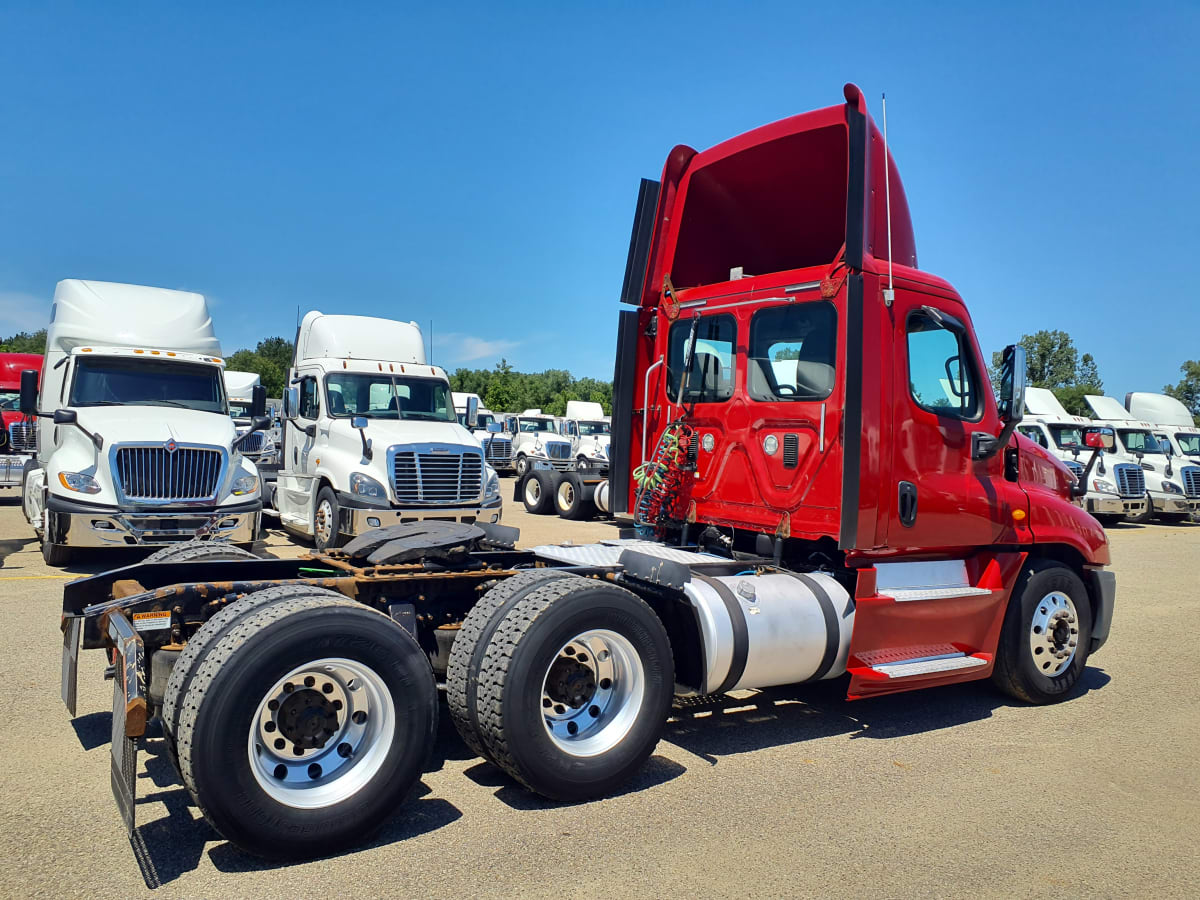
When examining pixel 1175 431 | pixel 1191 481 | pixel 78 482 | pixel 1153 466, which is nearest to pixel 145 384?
pixel 78 482

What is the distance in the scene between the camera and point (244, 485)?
1078cm

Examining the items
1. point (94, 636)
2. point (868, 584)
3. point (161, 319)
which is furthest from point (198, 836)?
point (161, 319)

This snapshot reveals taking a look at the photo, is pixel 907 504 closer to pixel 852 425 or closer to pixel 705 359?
pixel 852 425

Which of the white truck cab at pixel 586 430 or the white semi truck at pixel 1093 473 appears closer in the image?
the white semi truck at pixel 1093 473

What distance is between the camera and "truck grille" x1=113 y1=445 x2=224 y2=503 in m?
9.93

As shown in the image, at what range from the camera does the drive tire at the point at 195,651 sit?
11.2ft

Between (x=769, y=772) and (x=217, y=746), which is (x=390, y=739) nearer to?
(x=217, y=746)

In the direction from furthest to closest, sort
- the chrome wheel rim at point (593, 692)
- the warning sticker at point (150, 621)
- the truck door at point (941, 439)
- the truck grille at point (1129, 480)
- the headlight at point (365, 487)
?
the truck grille at point (1129, 480) < the headlight at point (365, 487) < the truck door at point (941, 439) < the chrome wheel rim at point (593, 692) < the warning sticker at point (150, 621)

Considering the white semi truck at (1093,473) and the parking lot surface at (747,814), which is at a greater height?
the white semi truck at (1093,473)

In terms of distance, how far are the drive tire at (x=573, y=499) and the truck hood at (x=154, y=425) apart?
8.46 meters

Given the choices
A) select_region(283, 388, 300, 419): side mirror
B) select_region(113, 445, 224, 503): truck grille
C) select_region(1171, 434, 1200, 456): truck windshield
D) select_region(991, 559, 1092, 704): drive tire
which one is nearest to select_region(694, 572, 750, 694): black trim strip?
select_region(991, 559, 1092, 704): drive tire

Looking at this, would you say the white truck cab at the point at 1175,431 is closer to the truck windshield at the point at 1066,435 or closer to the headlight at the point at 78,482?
the truck windshield at the point at 1066,435

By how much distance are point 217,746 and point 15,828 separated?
1.16 m

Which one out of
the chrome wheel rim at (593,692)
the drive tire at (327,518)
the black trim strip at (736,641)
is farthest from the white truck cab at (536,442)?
the chrome wheel rim at (593,692)
